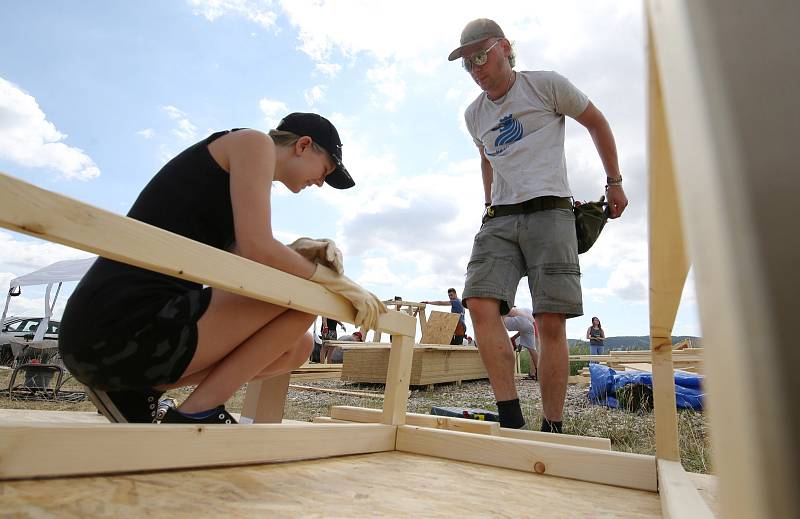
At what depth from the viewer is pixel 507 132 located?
2.46 metres

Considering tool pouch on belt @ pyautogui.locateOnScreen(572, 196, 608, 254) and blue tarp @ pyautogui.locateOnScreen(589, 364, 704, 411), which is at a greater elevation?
tool pouch on belt @ pyautogui.locateOnScreen(572, 196, 608, 254)

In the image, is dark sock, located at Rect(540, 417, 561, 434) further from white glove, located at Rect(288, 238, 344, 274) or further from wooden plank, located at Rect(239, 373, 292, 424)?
white glove, located at Rect(288, 238, 344, 274)

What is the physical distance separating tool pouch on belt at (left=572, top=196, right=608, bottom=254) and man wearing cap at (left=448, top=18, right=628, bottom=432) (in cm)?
6

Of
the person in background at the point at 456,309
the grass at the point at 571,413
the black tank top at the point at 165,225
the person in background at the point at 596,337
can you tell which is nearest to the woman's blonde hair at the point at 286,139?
the black tank top at the point at 165,225

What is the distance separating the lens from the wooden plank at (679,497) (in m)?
0.74

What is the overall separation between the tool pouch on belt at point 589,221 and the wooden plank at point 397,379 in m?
1.17

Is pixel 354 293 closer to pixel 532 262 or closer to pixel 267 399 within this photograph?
pixel 267 399

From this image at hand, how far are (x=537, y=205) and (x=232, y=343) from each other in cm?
151

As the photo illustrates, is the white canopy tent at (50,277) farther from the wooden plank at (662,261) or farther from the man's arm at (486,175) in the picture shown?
the wooden plank at (662,261)

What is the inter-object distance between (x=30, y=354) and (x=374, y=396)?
5741 mm

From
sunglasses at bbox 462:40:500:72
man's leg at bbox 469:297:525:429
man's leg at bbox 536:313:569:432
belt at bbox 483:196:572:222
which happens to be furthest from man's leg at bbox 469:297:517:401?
sunglasses at bbox 462:40:500:72

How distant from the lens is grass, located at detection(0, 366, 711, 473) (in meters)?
2.54

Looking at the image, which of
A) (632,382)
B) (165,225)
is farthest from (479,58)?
(632,382)

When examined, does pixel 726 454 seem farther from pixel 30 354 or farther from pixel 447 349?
pixel 30 354
